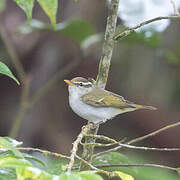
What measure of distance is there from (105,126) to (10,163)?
4.77m

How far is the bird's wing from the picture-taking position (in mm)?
2857

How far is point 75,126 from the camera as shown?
5.71 meters

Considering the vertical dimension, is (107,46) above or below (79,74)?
below

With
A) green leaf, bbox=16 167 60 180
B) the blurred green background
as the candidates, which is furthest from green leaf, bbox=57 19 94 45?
green leaf, bbox=16 167 60 180

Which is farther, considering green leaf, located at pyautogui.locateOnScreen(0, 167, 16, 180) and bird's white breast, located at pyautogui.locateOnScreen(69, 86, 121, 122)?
bird's white breast, located at pyautogui.locateOnScreen(69, 86, 121, 122)

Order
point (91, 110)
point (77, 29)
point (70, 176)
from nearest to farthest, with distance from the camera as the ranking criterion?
point (70, 176) → point (91, 110) → point (77, 29)

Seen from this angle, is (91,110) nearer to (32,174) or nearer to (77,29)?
(77,29)

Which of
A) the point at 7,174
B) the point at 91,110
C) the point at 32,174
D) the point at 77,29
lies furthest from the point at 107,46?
the point at 77,29

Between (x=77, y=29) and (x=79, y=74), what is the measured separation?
1.75m

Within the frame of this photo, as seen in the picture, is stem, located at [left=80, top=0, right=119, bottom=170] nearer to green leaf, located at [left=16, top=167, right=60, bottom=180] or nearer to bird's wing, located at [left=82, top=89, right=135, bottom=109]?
green leaf, located at [left=16, top=167, right=60, bottom=180]

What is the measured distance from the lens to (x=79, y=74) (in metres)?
5.64

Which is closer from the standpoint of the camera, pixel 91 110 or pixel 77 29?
pixel 91 110

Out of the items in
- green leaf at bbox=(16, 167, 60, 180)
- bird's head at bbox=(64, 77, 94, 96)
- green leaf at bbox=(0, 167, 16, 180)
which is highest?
bird's head at bbox=(64, 77, 94, 96)

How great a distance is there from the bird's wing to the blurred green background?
228cm
